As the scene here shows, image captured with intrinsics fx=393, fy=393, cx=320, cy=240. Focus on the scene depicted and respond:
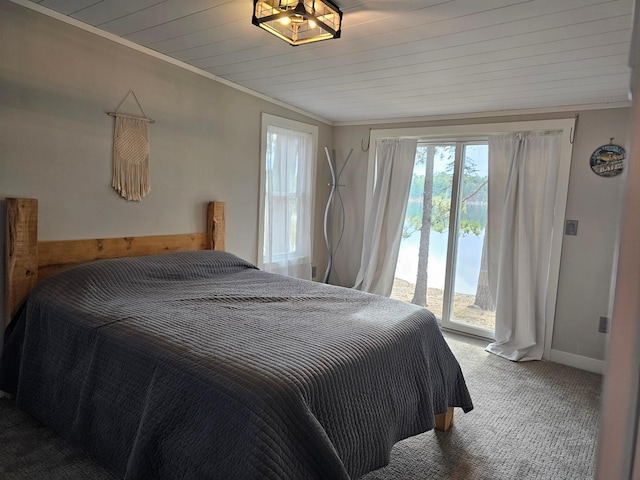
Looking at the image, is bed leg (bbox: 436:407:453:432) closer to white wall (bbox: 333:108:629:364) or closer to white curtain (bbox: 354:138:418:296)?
white wall (bbox: 333:108:629:364)

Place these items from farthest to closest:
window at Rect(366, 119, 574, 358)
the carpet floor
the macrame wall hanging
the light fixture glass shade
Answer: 1. window at Rect(366, 119, 574, 358)
2. the macrame wall hanging
3. the carpet floor
4. the light fixture glass shade

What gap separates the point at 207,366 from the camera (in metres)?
1.39

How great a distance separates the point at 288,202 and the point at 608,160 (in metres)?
2.70

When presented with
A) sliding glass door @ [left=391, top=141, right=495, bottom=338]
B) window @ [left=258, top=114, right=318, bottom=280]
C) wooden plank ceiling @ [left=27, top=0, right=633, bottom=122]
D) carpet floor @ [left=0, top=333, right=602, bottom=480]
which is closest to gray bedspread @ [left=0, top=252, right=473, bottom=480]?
carpet floor @ [left=0, top=333, right=602, bottom=480]

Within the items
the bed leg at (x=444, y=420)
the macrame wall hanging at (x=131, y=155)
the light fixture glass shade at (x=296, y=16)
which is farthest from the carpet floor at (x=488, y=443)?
the light fixture glass shade at (x=296, y=16)

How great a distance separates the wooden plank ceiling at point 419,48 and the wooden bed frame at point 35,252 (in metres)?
1.19

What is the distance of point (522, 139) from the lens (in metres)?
3.37

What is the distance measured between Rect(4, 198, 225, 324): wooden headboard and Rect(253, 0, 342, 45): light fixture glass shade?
1.61 metres

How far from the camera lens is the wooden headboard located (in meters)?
2.15

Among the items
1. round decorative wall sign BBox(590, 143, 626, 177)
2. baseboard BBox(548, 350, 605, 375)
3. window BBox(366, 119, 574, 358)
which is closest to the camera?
round decorative wall sign BBox(590, 143, 626, 177)

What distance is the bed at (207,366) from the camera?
49.8 inches

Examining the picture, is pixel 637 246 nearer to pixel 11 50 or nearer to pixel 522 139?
pixel 11 50

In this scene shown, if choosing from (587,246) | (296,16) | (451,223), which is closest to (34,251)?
(296,16)

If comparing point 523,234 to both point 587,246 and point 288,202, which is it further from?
point 288,202
